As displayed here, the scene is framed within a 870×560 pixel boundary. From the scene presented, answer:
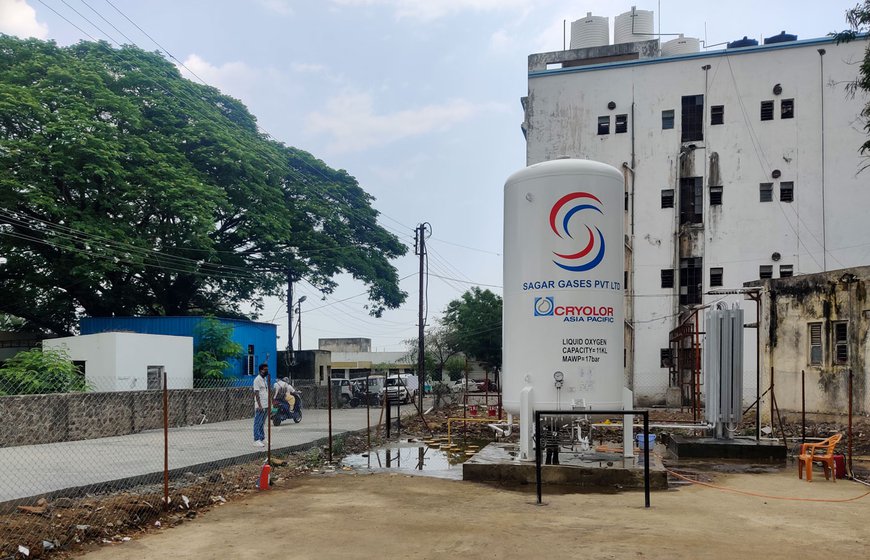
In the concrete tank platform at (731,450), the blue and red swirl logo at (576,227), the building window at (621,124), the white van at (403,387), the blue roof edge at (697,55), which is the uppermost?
the blue roof edge at (697,55)

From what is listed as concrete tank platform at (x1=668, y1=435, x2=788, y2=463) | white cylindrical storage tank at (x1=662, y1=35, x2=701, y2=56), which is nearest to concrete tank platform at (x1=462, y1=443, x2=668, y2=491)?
concrete tank platform at (x1=668, y1=435, x2=788, y2=463)

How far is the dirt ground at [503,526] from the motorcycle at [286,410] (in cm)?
1134

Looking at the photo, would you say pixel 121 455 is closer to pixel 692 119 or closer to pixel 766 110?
pixel 692 119

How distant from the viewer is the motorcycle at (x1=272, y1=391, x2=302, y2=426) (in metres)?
22.4

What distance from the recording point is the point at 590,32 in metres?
47.0

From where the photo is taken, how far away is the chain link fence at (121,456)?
839cm

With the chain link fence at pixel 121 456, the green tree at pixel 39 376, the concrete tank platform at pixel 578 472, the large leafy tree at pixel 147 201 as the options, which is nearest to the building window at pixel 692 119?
the large leafy tree at pixel 147 201

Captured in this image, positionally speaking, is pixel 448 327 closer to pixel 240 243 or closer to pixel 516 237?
pixel 240 243

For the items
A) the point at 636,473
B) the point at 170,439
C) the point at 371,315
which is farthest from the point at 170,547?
the point at 371,315

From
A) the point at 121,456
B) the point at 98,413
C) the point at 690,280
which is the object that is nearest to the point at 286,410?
the point at 98,413

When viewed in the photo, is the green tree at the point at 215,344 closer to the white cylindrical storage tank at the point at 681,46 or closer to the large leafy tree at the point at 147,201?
the large leafy tree at the point at 147,201

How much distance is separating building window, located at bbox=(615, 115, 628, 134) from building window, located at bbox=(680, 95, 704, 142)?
2867 millimetres

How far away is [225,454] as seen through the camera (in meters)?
14.5

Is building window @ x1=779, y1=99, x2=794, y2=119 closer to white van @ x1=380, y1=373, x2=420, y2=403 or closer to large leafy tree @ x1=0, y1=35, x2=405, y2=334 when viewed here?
large leafy tree @ x1=0, y1=35, x2=405, y2=334
